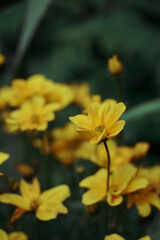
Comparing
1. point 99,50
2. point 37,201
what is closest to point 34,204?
point 37,201

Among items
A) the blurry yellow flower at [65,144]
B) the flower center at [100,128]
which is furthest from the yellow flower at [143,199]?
the blurry yellow flower at [65,144]

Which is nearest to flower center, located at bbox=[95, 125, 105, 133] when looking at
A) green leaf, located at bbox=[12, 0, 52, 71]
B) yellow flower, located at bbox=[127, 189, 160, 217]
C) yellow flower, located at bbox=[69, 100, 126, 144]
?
yellow flower, located at bbox=[69, 100, 126, 144]

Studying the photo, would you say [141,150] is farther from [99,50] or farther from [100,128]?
[99,50]

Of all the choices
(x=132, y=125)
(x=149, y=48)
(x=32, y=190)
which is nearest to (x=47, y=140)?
(x=32, y=190)

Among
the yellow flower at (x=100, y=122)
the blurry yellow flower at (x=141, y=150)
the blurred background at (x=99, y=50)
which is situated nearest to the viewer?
the yellow flower at (x=100, y=122)

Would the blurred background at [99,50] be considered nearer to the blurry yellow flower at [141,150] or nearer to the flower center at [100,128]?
the blurry yellow flower at [141,150]

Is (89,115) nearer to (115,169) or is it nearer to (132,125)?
(115,169)
